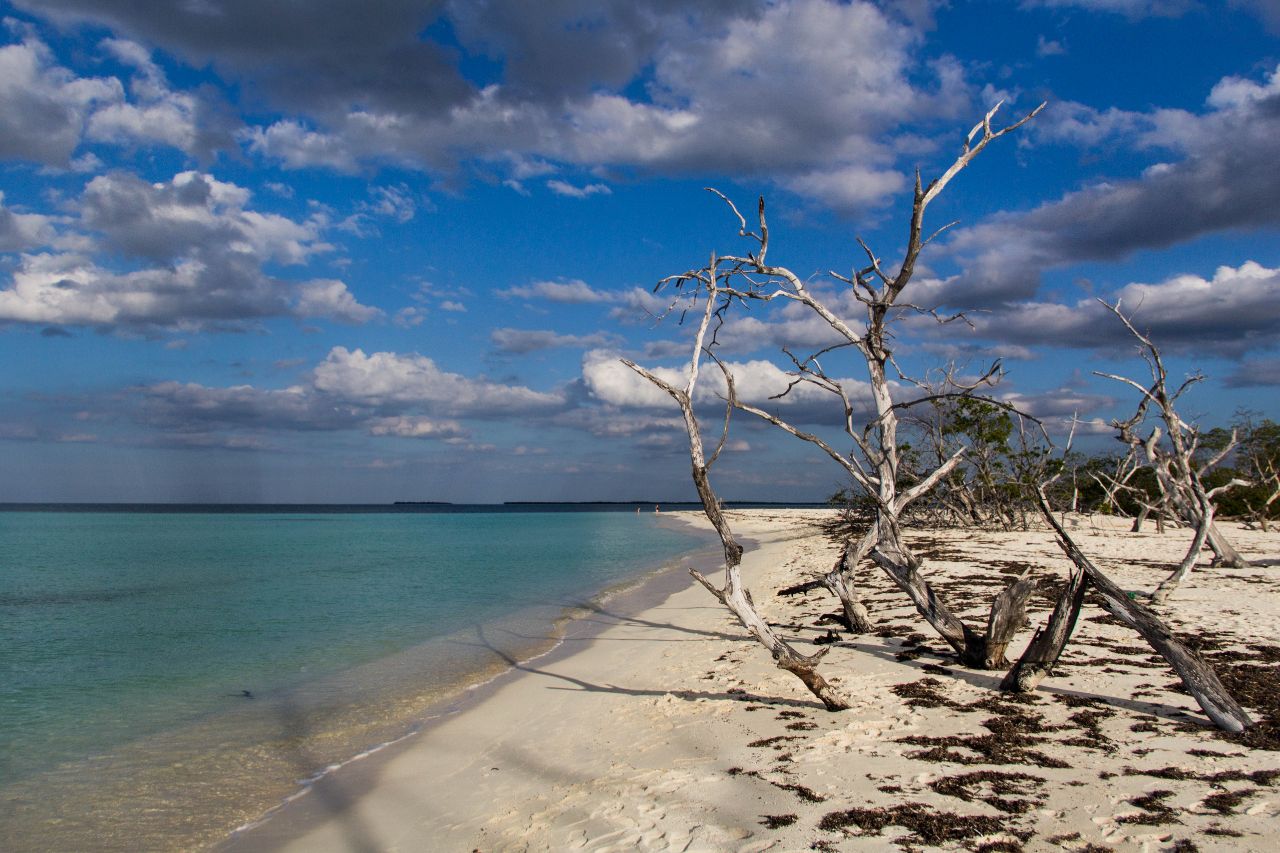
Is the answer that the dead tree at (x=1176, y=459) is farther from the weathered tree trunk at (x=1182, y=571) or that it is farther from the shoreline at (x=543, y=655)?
the shoreline at (x=543, y=655)

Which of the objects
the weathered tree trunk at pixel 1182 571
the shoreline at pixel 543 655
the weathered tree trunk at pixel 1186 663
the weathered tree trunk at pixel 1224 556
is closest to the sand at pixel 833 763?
the shoreline at pixel 543 655

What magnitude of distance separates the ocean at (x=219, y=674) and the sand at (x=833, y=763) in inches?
42.7

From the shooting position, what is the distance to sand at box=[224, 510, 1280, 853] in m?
5.10

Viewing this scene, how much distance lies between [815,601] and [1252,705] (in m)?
9.08

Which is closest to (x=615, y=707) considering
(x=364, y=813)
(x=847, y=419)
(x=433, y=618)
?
(x=364, y=813)

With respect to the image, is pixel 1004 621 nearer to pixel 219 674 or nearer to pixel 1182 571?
pixel 1182 571

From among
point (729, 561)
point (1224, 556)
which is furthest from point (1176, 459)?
point (729, 561)

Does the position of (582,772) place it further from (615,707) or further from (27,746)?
(27,746)

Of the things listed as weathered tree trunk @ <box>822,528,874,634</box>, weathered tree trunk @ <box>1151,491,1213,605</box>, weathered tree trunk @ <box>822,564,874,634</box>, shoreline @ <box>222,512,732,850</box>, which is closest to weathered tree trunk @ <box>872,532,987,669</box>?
weathered tree trunk @ <box>822,528,874,634</box>

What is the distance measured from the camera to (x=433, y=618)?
1834cm

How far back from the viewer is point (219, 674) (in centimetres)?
1295

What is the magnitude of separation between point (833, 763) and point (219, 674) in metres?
11.0

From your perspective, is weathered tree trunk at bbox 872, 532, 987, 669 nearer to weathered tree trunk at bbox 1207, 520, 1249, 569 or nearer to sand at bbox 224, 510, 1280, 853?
sand at bbox 224, 510, 1280, 853

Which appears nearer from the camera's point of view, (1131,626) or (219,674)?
(1131,626)
